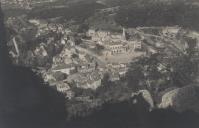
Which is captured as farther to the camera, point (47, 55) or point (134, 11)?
point (134, 11)

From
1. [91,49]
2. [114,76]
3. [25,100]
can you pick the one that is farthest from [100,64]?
[25,100]

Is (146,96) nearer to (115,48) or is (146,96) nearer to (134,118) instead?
(134,118)

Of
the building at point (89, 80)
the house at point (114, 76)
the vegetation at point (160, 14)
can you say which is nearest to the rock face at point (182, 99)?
the house at point (114, 76)

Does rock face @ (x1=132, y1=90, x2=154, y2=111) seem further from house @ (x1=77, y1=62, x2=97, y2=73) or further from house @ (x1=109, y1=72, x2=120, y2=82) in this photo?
house @ (x1=77, y1=62, x2=97, y2=73)

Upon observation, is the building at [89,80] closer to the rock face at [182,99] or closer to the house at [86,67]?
the house at [86,67]

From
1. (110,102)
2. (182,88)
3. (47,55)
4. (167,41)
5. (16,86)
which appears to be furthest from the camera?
(167,41)

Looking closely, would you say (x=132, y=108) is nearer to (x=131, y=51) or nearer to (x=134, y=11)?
(x=131, y=51)

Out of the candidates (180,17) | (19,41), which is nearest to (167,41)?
(180,17)

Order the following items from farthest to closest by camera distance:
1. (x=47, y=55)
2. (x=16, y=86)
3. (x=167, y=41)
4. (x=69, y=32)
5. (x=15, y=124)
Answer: (x=69, y=32) < (x=167, y=41) < (x=47, y=55) < (x=16, y=86) < (x=15, y=124)
